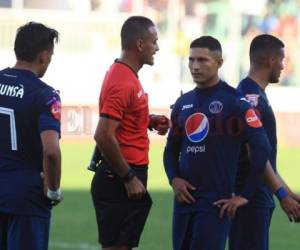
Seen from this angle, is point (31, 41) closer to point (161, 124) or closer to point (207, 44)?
point (207, 44)

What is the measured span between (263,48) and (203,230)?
1402mm

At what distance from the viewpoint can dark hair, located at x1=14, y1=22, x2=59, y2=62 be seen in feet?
18.6

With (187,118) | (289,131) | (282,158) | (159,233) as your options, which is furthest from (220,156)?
(289,131)

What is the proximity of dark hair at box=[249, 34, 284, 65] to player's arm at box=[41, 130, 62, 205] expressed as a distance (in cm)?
177

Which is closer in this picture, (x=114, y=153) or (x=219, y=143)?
(x=219, y=143)

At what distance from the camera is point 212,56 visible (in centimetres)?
611

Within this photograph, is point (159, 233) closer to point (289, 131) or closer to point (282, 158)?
point (282, 158)

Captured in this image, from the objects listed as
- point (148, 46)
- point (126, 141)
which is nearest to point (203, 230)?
point (126, 141)

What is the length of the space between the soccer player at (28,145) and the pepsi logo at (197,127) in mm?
907

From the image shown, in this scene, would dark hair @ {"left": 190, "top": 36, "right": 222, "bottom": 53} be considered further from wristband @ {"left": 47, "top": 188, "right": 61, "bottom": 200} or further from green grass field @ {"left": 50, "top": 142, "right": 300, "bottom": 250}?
green grass field @ {"left": 50, "top": 142, "right": 300, "bottom": 250}

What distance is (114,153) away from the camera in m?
6.25

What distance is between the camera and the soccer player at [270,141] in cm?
651

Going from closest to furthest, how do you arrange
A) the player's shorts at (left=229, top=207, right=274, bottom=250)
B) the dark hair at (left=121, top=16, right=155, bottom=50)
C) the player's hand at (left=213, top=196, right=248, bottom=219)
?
the player's hand at (left=213, top=196, right=248, bottom=219) → the dark hair at (left=121, top=16, right=155, bottom=50) → the player's shorts at (left=229, top=207, right=274, bottom=250)

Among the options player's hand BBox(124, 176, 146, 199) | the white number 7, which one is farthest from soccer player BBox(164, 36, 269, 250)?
the white number 7
